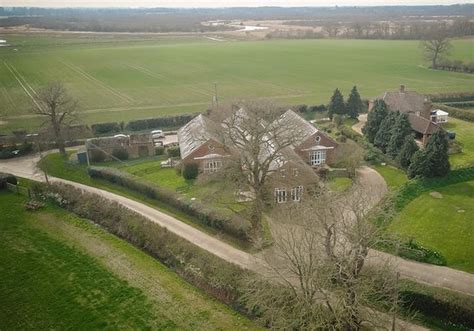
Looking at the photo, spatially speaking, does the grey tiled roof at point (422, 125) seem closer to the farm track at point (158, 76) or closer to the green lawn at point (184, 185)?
the green lawn at point (184, 185)

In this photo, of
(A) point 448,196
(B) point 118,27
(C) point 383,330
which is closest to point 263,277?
(C) point 383,330

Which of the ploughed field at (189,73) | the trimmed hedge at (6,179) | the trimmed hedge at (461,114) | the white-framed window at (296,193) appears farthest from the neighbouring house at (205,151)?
the trimmed hedge at (461,114)

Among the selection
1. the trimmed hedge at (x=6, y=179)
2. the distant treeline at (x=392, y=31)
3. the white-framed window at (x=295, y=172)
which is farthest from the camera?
the distant treeline at (x=392, y=31)

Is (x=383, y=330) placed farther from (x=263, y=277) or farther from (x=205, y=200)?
(x=205, y=200)

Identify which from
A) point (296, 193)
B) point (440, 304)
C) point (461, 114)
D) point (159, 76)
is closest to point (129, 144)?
point (296, 193)

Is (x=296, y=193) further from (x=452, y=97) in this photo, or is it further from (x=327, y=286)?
(x=452, y=97)
